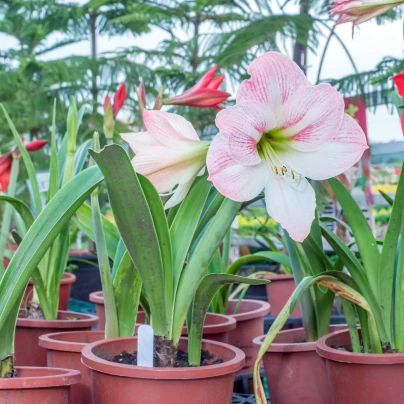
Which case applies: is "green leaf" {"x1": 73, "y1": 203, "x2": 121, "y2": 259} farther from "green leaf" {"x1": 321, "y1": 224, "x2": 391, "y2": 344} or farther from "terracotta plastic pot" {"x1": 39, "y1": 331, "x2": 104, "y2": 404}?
"green leaf" {"x1": 321, "y1": 224, "x2": 391, "y2": 344}

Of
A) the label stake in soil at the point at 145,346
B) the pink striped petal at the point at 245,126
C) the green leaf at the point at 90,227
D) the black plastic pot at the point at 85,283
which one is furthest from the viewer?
the black plastic pot at the point at 85,283

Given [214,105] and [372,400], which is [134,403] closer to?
[372,400]

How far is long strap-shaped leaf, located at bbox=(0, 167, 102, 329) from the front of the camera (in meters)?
0.61

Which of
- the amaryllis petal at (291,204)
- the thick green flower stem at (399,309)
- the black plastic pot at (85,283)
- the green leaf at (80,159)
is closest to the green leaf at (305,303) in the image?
the thick green flower stem at (399,309)

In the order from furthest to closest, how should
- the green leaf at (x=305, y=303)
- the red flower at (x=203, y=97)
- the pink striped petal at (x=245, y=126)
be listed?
the green leaf at (x=305, y=303) < the red flower at (x=203, y=97) < the pink striped petal at (x=245, y=126)

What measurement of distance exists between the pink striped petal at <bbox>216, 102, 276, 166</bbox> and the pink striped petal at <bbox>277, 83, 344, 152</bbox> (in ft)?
0.06

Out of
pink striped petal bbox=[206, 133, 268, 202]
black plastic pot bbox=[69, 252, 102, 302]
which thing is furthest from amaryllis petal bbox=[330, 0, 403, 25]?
black plastic pot bbox=[69, 252, 102, 302]

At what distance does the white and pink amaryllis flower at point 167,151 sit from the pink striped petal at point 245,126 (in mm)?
63

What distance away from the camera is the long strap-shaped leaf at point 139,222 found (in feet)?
1.87

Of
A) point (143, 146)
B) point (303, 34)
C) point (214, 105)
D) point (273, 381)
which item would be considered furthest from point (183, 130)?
point (303, 34)

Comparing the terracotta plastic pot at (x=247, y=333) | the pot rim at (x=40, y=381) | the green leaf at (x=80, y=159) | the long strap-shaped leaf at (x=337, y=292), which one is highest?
the green leaf at (x=80, y=159)

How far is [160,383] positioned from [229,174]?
0.72 ft

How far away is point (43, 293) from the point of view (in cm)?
104

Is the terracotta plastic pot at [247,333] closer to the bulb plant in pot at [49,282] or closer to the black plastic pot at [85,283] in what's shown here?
the bulb plant in pot at [49,282]
